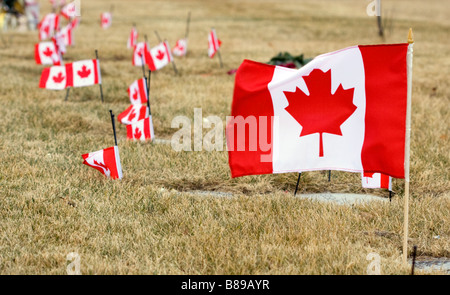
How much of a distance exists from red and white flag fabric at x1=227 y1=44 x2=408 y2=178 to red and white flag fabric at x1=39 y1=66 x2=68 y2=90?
213 inches

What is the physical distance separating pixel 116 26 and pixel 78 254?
23691 millimetres

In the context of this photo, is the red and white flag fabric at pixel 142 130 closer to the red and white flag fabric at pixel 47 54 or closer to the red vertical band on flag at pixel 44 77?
the red vertical band on flag at pixel 44 77

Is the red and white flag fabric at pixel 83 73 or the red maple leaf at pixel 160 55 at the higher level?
the red maple leaf at pixel 160 55

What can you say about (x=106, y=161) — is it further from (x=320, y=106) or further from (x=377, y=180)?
(x=377, y=180)

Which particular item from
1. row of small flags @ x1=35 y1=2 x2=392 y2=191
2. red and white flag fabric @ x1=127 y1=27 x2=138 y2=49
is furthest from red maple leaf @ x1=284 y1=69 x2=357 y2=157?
red and white flag fabric @ x1=127 y1=27 x2=138 y2=49

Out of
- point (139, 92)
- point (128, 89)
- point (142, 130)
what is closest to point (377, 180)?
point (142, 130)

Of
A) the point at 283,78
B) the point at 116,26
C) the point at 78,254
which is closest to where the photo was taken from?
the point at 78,254

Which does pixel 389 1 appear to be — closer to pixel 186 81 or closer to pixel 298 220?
pixel 186 81

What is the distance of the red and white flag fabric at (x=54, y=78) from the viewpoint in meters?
9.42

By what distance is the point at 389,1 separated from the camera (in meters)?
45.5

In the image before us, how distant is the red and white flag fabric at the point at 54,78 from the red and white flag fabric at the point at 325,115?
5.41 m

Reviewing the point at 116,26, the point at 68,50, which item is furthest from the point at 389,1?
the point at 68,50

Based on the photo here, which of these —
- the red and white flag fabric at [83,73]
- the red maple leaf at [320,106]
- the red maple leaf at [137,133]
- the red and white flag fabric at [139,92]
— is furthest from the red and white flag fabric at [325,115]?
the red and white flag fabric at [83,73]
